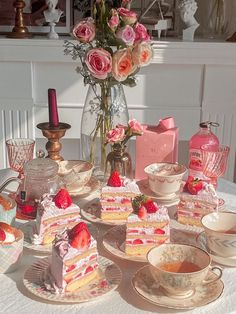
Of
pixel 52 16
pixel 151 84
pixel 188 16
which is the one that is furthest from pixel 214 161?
pixel 52 16

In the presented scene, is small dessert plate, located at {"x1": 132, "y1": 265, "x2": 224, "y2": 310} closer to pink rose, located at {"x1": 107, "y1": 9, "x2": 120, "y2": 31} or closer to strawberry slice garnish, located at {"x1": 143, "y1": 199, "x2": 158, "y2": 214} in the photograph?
strawberry slice garnish, located at {"x1": 143, "y1": 199, "x2": 158, "y2": 214}

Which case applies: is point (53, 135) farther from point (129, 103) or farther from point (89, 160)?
point (129, 103)

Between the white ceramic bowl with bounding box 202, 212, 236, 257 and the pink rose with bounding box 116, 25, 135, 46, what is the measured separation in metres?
0.57

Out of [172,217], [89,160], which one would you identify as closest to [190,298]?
[172,217]

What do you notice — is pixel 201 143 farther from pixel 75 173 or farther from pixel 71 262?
pixel 71 262

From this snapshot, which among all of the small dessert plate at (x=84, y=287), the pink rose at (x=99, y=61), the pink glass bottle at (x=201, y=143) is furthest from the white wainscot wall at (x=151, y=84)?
the small dessert plate at (x=84, y=287)

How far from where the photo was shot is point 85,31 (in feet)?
5.20

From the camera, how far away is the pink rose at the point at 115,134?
1.61 metres

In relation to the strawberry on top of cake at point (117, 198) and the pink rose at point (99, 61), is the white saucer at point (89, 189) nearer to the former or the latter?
the strawberry on top of cake at point (117, 198)

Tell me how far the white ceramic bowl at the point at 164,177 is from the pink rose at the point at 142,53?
1.05ft

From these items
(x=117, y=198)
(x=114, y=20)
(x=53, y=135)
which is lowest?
(x=117, y=198)

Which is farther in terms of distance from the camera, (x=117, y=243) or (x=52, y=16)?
(x=52, y=16)

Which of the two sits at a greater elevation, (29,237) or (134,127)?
(134,127)

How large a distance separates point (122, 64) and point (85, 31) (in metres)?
0.15
